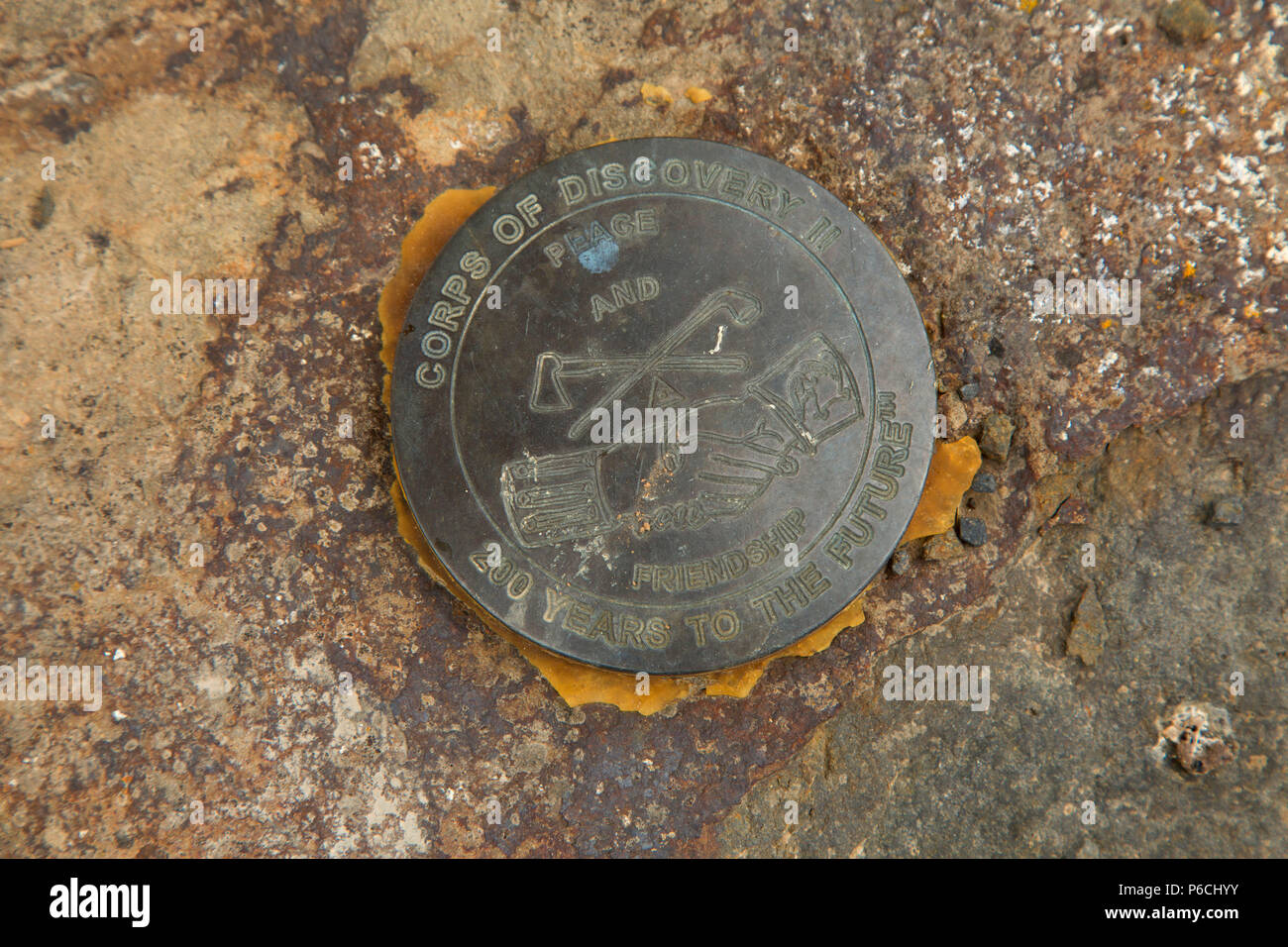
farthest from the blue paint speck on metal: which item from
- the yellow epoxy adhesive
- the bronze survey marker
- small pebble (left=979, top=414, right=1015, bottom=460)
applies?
small pebble (left=979, top=414, right=1015, bottom=460)

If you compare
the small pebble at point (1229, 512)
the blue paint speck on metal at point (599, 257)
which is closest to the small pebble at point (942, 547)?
the small pebble at point (1229, 512)

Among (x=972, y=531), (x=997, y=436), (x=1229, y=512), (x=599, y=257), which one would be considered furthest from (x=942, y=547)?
(x=599, y=257)

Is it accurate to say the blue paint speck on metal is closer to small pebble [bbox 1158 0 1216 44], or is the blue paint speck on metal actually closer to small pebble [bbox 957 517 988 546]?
small pebble [bbox 957 517 988 546]

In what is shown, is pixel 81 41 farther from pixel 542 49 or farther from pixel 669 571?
pixel 669 571

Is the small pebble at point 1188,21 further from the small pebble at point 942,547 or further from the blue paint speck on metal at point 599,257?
the blue paint speck on metal at point 599,257

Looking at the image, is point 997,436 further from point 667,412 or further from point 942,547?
point 667,412

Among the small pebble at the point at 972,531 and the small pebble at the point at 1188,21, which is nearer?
the small pebble at the point at 1188,21

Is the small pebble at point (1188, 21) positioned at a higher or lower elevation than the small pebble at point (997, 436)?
higher
